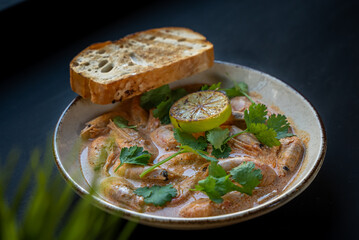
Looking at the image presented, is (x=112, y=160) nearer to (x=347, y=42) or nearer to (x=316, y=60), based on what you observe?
(x=316, y=60)

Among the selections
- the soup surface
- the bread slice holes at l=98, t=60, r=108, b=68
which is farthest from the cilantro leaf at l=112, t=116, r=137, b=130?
the bread slice holes at l=98, t=60, r=108, b=68

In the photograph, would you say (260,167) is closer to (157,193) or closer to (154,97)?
(157,193)

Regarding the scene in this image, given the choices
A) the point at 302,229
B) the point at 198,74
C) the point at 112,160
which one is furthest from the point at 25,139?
the point at 302,229

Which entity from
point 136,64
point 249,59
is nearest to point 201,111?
point 136,64

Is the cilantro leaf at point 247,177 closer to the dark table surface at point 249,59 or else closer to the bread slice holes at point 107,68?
the dark table surface at point 249,59

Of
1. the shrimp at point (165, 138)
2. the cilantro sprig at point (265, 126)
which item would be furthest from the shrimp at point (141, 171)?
the cilantro sprig at point (265, 126)

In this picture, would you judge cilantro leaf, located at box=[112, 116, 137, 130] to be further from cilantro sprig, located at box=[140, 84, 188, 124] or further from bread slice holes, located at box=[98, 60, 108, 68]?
bread slice holes, located at box=[98, 60, 108, 68]
